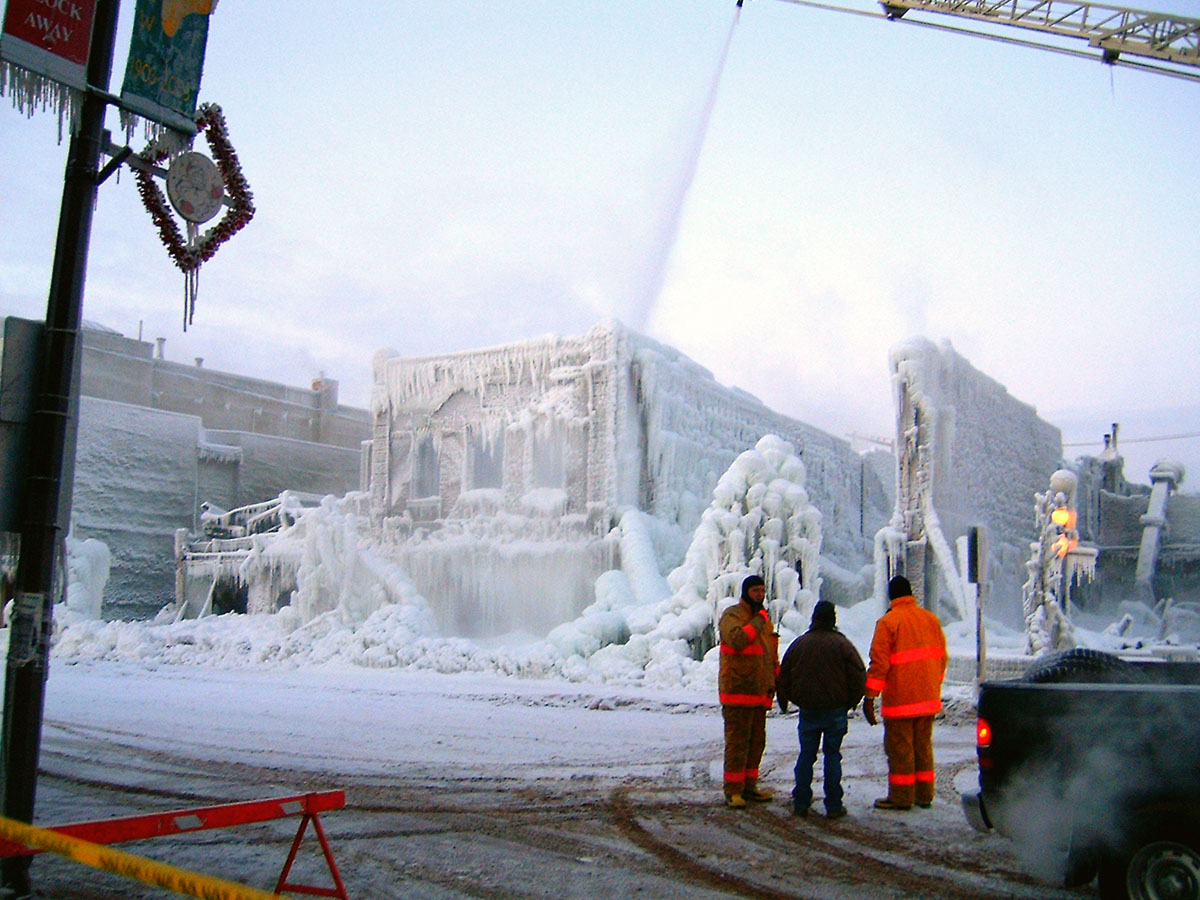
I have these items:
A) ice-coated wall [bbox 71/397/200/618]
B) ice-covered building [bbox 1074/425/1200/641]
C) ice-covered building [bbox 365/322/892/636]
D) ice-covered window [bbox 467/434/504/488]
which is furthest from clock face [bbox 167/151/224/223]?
ice-coated wall [bbox 71/397/200/618]

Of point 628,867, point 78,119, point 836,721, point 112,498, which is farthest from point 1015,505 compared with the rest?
point 112,498

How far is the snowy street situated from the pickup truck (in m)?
0.66

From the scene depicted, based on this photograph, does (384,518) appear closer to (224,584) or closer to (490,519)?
(490,519)

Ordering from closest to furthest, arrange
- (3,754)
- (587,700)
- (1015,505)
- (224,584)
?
1. (3,754)
2. (587,700)
3. (1015,505)
4. (224,584)

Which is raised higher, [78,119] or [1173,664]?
[78,119]

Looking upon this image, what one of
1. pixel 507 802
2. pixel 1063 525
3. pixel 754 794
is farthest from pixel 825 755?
pixel 1063 525

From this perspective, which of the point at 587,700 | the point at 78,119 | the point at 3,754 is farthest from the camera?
the point at 587,700

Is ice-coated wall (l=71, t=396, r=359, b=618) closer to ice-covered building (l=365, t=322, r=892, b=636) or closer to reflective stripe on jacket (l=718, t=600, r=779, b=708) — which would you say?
ice-covered building (l=365, t=322, r=892, b=636)

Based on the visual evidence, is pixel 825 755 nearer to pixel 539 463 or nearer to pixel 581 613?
pixel 581 613

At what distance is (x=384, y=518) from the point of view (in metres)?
28.2

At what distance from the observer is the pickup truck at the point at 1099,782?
4316 mm

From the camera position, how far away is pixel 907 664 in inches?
287

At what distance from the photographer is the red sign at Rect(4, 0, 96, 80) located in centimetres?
517

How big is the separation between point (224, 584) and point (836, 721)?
28677mm
